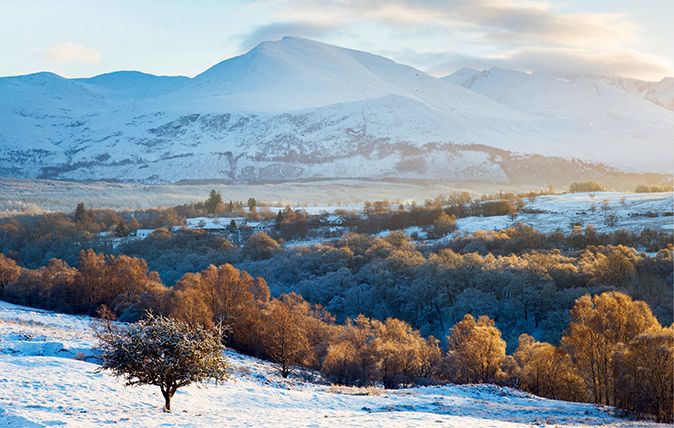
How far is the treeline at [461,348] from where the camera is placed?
3928 centimetres

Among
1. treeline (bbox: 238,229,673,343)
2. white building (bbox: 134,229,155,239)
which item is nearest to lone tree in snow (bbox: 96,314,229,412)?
treeline (bbox: 238,229,673,343)

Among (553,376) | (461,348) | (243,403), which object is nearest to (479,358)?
(461,348)

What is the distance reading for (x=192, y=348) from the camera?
2912 centimetres

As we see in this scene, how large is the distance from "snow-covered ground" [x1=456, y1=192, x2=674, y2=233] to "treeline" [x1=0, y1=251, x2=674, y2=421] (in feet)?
284

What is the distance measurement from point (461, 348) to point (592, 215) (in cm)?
11911

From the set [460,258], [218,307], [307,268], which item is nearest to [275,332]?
[218,307]

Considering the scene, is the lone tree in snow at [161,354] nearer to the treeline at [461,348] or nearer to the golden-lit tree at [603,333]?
the treeline at [461,348]

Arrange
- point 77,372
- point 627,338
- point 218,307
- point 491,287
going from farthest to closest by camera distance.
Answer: point 491,287 → point 218,307 → point 627,338 → point 77,372

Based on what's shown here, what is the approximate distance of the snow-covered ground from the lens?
14925cm

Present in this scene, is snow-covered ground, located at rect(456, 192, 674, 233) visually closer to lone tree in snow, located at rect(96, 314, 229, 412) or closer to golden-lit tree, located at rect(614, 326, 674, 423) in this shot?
golden-lit tree, located at rect(614, 326, 674, 423)

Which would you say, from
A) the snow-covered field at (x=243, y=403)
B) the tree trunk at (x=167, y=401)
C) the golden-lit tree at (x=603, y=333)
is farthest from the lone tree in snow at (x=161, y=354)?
the golden-lit tree at (x=603, y=333)

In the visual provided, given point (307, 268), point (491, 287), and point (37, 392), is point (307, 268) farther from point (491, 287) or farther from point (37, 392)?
point (37, 392)

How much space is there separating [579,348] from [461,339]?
11750mm

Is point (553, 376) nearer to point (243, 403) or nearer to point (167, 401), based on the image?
point (243, 403)
